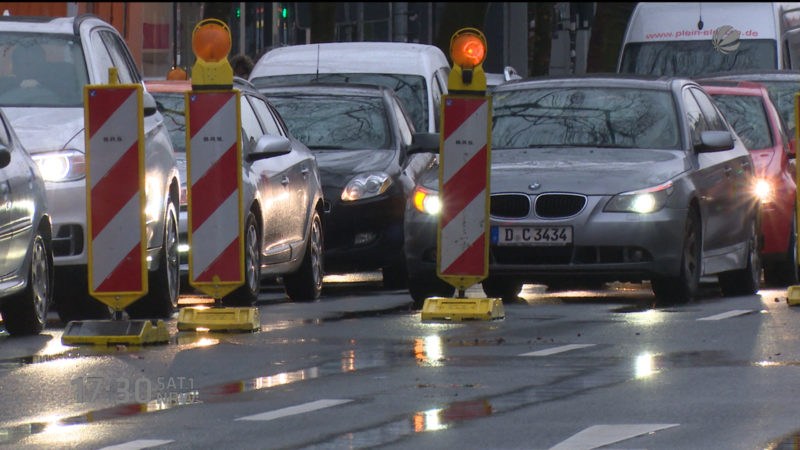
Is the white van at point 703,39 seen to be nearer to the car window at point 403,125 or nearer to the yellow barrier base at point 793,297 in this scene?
the car window at point 403,125

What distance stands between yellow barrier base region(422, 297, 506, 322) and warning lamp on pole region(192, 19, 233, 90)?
1.86 m

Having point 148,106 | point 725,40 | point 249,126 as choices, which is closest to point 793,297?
point 249,126

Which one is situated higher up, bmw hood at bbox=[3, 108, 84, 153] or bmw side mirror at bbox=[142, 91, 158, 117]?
bmw side mirror at bbox=[142, 91, 158, 117]

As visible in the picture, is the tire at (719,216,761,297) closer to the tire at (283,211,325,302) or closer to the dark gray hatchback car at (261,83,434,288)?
the dark gray hatchback car at (261,83,434,288)

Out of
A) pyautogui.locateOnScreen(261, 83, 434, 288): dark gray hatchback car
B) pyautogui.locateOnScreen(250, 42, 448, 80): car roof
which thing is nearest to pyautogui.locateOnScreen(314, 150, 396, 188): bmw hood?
pyautogui.locateOnScreen(261, 83, 434, 288): dark gray hatchback car

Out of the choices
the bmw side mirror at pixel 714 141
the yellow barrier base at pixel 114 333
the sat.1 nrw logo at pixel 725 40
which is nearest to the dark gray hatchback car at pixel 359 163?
the bmw side mirror at pixel 714 141

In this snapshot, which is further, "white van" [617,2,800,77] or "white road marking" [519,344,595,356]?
"white van" [617,2,800,77]

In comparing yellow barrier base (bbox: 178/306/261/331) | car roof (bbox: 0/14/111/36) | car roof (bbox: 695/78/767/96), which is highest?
car roof (bbox: 0/14/111/36)

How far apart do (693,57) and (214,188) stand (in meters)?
18.3

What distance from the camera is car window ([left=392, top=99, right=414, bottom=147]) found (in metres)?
18.6

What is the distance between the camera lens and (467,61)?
13.4m

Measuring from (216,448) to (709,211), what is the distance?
8.40 meters

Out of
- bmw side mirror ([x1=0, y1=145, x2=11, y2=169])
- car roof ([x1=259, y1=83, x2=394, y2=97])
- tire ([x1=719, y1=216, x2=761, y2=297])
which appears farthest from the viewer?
car roof ([x1=259, y1=83, x2=394, y2=97])

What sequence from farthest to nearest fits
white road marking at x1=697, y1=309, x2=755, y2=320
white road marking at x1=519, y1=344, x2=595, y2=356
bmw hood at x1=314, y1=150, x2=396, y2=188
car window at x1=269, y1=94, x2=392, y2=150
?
1. car window at x1=269, y1=94, x2=392, y2=150
2. bmw hood at x1=314, y1=150, x2=396, y2=188
3. white road marking at x1=697, y1=309, x2=755, y2=320
4. white road marking at x1=519, y1=344, x2=595, y2=356
